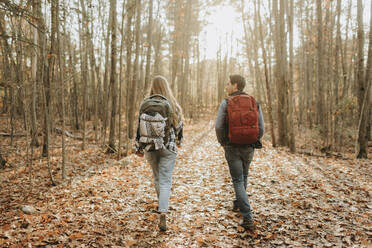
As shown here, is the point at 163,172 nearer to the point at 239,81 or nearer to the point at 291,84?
the point at 239,81

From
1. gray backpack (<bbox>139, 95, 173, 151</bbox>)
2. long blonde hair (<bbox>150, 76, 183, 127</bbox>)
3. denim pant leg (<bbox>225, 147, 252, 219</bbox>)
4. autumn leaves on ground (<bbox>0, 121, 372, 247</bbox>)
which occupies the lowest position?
autumn leaves on ground (<bbox>0, 121, 372, 247</bbox>)

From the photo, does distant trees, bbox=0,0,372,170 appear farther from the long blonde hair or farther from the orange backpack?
the orange backpack

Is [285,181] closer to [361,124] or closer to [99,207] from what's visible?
[99,207]

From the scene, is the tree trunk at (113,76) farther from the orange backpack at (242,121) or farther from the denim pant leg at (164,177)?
the orange backpack at (242,121)

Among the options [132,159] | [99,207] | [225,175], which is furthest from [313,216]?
[132,159]

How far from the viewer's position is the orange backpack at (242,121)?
319 cm

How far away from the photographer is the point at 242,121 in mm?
3203

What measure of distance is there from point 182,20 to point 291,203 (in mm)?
14571

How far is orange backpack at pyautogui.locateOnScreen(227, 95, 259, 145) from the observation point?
3.19 meters

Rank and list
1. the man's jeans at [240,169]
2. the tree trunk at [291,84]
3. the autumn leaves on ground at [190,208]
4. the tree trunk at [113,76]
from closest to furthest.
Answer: the autumn leaves on ground at [190,208]
the man's jeans at [240,169]
the tree trunk at [113,76]
the tree trunk at [291,84]

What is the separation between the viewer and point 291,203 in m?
4.19

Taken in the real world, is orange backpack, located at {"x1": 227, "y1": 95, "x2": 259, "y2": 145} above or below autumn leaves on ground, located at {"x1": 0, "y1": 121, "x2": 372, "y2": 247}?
above

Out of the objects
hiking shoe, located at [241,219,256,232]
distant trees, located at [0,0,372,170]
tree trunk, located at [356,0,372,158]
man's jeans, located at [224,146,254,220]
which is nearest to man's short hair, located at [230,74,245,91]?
man's jeans, located at [224,146,254,220]

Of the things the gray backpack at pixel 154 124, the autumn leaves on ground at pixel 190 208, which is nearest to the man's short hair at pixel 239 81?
the gray backpack at pixel 154 124
